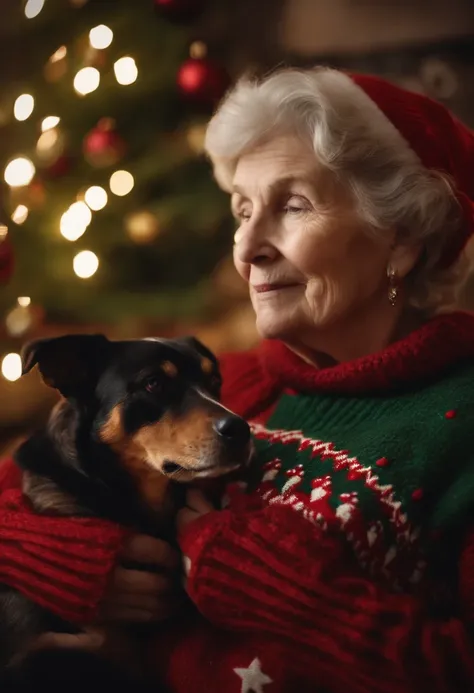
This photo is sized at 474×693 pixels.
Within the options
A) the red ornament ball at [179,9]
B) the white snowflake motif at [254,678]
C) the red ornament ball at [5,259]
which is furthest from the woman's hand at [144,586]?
the red ornament ball at [179,9]

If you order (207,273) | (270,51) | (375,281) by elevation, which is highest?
(270,51)

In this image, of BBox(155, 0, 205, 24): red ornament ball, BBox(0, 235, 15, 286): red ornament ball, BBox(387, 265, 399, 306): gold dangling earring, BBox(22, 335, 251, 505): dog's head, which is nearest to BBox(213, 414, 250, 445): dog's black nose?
BBox(22, 335, 251, 505): dog's head

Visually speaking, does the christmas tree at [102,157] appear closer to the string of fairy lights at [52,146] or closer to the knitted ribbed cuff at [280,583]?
the string of fairy lights at [52,146]

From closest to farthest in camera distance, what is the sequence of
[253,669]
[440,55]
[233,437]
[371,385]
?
[253,669] < [233,437] < [371,385] < [440,55]

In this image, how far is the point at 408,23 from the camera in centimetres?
176

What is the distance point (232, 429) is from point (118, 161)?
0.94 m

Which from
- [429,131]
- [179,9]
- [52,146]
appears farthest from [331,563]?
[179,9]

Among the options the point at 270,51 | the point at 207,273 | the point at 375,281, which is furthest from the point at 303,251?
the point at 270,51

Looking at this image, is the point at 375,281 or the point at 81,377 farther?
the point at 375,281

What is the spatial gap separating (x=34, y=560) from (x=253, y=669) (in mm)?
292

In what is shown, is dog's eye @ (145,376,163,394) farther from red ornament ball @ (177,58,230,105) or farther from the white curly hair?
red ornament ball @ (177,58,230,105)

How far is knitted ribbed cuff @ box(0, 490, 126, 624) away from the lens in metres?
0.83

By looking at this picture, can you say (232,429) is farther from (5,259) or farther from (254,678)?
(5,259)

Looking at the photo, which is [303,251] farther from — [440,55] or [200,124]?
[440,55]
